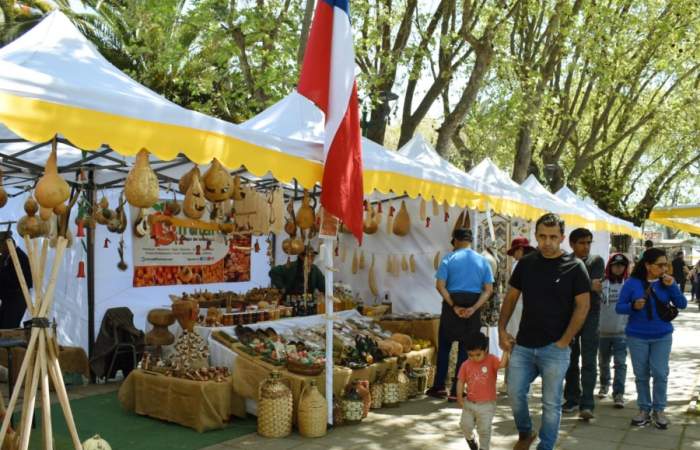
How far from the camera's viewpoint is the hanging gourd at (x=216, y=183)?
527 cm

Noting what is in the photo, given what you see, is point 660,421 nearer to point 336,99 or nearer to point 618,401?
point 618,401

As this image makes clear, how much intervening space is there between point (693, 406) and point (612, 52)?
10.5m

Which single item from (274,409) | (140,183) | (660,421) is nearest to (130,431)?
(274,409)

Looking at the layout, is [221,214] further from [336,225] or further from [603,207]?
[603,207]

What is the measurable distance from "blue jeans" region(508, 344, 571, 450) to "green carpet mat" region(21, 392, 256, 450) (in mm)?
2253

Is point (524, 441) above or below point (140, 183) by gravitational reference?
below

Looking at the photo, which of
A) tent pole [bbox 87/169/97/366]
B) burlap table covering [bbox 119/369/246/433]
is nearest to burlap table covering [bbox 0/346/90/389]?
tent pole [bbox 87/169/97/366]

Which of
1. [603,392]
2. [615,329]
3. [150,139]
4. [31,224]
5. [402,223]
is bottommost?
[603,392]

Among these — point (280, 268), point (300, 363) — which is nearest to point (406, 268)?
point (280, 268)

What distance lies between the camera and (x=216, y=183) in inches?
207

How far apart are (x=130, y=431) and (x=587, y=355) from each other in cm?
389

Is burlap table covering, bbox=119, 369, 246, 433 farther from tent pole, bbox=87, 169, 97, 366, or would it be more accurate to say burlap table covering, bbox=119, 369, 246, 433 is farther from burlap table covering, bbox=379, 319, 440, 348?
burlap table covering, bbox=379, 319, 440, 348

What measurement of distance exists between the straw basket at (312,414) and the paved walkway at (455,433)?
7 cm

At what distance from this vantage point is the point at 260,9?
10.4 m
